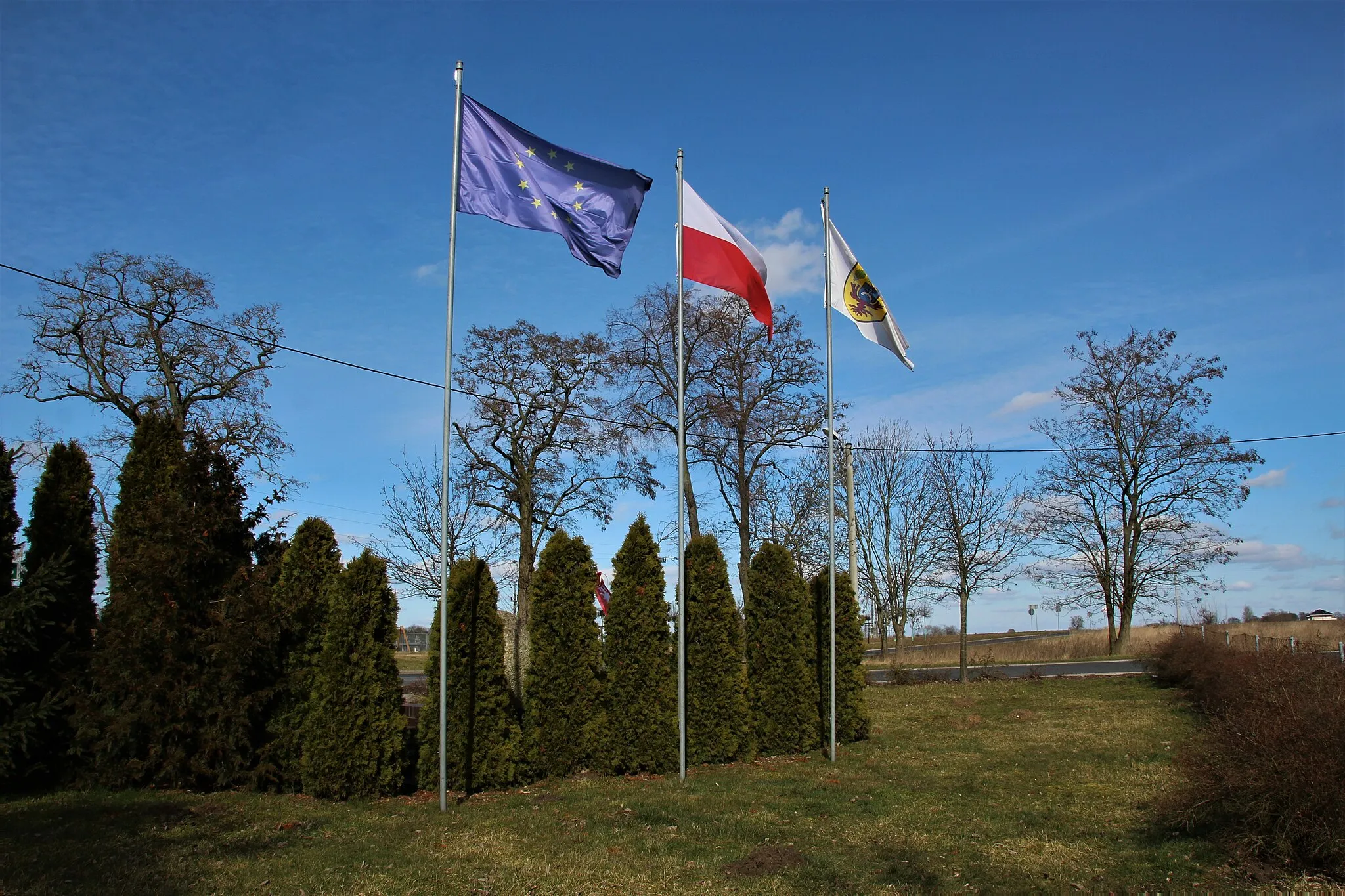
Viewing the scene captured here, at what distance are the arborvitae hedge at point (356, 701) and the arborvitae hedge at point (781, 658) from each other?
17.6 ft

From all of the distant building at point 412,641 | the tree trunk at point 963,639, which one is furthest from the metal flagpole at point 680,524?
the distant building at point 412,641

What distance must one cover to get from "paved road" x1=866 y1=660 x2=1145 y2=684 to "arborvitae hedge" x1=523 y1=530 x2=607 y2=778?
618 inches

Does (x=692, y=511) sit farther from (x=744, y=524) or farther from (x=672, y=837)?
(x=672, y=837)

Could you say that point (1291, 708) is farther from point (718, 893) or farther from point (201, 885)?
point (201, 885)

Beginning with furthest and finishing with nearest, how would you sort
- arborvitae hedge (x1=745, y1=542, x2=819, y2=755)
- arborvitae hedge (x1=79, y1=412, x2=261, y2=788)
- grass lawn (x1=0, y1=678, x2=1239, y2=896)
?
arborvitae hedge (x1=745, y1=542, x2=819, y2=755), arborvitae hedge (x1=79, y1=412, x2=261, y2=788), grass lawn (x1=0, y1=678, x2=1239, y2=896)

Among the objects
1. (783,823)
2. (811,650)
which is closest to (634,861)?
(783,823)

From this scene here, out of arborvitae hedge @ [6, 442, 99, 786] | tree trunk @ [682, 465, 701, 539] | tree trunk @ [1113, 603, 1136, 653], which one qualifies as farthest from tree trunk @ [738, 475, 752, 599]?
arborvitae hedge @ [6, 442, 99, 786]

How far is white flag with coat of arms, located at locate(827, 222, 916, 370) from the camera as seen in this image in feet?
41.7

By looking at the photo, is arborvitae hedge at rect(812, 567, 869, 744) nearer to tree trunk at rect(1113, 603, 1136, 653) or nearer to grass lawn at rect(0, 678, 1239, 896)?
grass lawn at rect(0, 678, 1239, 896)

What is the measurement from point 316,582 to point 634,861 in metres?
5.51

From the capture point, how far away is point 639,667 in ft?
39.7

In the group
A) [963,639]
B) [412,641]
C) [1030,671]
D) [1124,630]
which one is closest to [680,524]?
[963,639]

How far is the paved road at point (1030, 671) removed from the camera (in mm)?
25484

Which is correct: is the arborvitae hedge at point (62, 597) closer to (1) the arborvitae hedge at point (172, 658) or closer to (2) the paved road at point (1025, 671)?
(1) the arborvitae hedge at point (172, 658)
